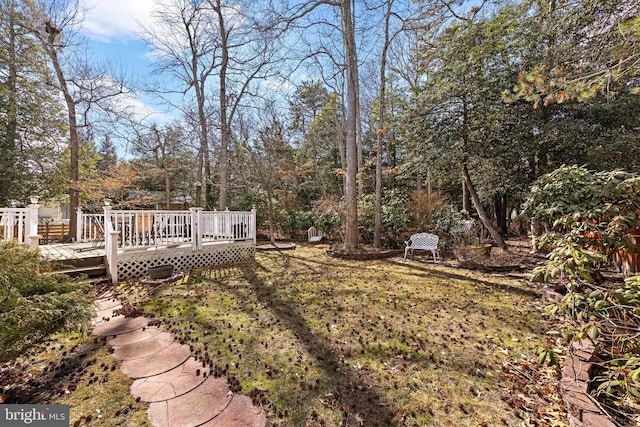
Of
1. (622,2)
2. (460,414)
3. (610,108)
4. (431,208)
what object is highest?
(622,2)

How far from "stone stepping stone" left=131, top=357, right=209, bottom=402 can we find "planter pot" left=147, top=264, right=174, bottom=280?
3644mm

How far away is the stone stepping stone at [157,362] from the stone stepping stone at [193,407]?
0.52 m

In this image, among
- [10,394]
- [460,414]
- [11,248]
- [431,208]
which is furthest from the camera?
[431,208]

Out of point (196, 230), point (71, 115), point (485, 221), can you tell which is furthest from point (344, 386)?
point (71, 115)

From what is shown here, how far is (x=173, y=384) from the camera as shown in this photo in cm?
230

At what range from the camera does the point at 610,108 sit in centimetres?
686

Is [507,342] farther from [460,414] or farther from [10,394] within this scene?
[10,394]

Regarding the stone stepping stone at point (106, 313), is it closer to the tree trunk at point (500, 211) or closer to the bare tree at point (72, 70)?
the bare tree at point (72, 70)

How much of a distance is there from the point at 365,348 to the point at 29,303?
305 cm

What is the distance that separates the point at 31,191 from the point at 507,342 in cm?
1594

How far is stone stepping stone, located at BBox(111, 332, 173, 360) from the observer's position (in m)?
2.78

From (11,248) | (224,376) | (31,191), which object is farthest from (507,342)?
(31,191)

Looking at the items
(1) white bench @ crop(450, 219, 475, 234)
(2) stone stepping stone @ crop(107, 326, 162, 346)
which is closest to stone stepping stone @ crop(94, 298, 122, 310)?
(2) stone stepping stone @ crop(107, 326, 162, 346)

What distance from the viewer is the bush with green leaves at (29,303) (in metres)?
1.96
